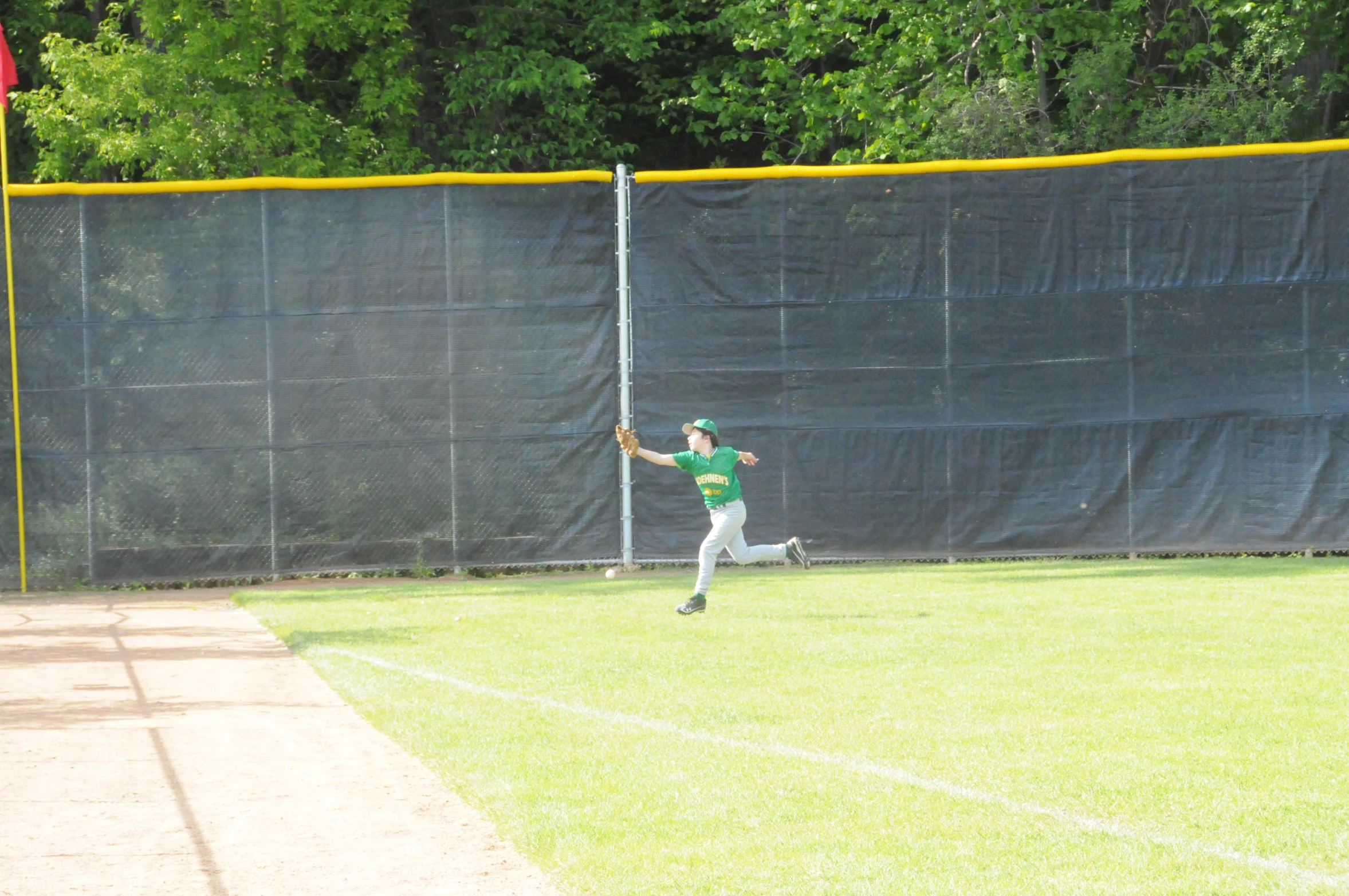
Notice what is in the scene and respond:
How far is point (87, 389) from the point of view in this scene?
1308 centimetres

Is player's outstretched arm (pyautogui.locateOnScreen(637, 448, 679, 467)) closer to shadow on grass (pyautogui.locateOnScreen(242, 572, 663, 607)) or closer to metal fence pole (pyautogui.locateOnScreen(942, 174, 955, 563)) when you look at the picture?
shadow on grass (pyautogui.locateOnScreen(242, 572, 663, 607))

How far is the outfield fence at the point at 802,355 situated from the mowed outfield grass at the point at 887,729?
6.35ft

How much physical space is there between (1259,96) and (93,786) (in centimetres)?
1678

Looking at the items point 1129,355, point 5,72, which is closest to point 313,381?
point 5,72

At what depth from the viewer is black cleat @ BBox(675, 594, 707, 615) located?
1043cm

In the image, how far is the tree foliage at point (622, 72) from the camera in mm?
18625

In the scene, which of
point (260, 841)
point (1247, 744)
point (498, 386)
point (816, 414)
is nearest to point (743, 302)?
point (816, 414)

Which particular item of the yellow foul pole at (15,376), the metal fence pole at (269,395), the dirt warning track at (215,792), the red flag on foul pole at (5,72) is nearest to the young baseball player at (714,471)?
the dirt warning track at (215,792)

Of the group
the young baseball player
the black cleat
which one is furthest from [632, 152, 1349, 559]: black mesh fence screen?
the black cleat

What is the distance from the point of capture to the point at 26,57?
72.1ft

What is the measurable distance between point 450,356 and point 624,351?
4.95ft

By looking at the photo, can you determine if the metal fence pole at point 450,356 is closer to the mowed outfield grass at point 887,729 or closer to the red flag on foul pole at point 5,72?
the mowed outfield grass at point 887,729

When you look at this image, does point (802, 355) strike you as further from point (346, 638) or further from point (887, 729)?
point (887, 729)

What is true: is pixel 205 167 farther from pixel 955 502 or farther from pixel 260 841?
pixel 260 841
